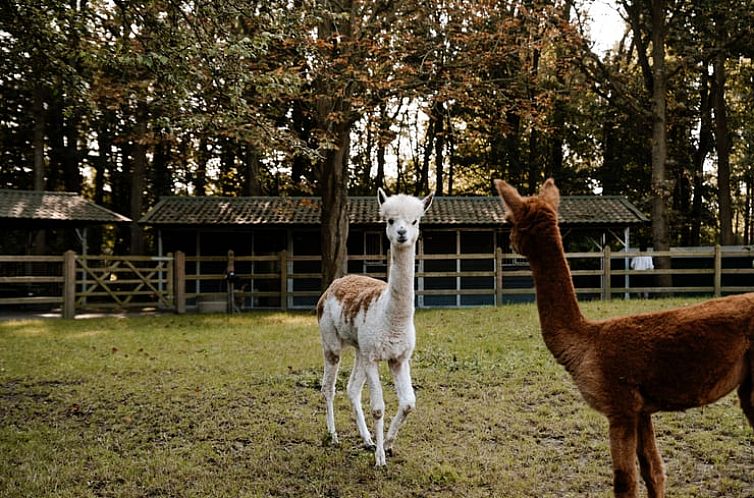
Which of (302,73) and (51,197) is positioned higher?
(302,73)

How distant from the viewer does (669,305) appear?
14.6 m

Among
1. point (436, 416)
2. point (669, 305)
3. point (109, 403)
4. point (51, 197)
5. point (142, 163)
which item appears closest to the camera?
point (436, 416)

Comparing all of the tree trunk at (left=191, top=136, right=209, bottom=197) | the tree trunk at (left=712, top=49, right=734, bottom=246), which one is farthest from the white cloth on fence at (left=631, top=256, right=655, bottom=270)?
the tree trunk at (left=191, top=136, right=209, bottom=197)

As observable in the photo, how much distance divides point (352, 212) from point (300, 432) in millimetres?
15580

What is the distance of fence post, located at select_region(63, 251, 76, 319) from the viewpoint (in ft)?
51.7

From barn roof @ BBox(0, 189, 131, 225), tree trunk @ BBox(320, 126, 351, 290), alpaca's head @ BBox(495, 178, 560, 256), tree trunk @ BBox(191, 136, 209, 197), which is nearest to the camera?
alpaca's head @ BBox(495, 178, 560, 256)

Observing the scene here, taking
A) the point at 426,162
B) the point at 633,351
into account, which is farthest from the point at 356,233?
the point at 633,351

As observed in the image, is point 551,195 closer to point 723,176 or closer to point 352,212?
point 352,212

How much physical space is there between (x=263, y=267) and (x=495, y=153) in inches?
600

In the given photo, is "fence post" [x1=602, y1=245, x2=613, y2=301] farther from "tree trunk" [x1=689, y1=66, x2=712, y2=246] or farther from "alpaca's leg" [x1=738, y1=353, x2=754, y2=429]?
"tree trunk" [x1=689, y1=66, x2=712, y2=246]

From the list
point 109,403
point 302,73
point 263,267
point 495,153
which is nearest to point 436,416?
point 109,403

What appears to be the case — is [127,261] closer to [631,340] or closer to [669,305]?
[669,305]

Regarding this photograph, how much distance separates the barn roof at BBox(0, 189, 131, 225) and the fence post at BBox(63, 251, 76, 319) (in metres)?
3.55

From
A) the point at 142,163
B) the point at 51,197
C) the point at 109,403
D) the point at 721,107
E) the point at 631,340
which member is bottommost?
the point at 109,403
